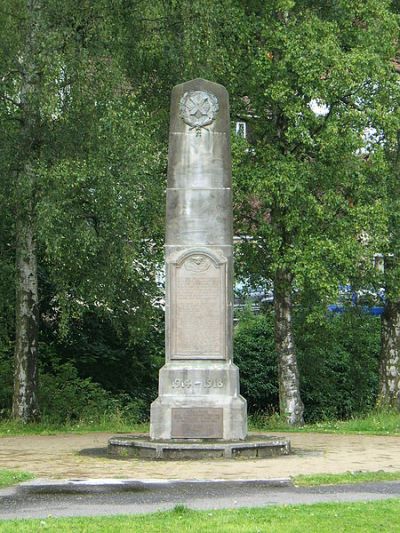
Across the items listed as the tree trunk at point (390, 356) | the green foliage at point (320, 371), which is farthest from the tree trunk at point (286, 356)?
the green foliage at point (320, 371)

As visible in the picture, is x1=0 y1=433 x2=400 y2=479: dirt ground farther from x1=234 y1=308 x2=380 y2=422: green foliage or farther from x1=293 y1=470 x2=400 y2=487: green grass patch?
x1=234 y1=308 x2=380 y2=422: green foliage

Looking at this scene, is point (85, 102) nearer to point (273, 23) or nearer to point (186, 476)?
point (273, 23)

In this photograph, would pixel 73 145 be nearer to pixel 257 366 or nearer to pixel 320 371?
pixel 320 371

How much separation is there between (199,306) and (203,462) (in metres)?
2.50

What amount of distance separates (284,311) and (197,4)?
7.93 m

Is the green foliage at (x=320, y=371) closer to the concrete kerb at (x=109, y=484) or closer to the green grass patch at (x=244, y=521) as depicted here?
the concrete kerb at (x=109, y=484)

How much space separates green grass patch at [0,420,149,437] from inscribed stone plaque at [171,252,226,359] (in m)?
4.90

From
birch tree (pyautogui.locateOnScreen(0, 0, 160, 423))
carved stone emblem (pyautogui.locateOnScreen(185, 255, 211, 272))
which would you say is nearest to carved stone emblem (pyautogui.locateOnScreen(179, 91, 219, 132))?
carved stone emblem (pyautogui.locateOnScreen(185, 255, 211, 272))

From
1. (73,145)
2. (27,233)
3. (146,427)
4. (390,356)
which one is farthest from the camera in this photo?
(390,356)

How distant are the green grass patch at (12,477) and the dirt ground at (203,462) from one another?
24 centimetres

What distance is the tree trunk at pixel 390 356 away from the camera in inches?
1215

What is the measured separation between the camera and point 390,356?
31234mm

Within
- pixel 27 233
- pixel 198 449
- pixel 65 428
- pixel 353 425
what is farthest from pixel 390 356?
pixel 198 449

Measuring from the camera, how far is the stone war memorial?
1894 centimetres
